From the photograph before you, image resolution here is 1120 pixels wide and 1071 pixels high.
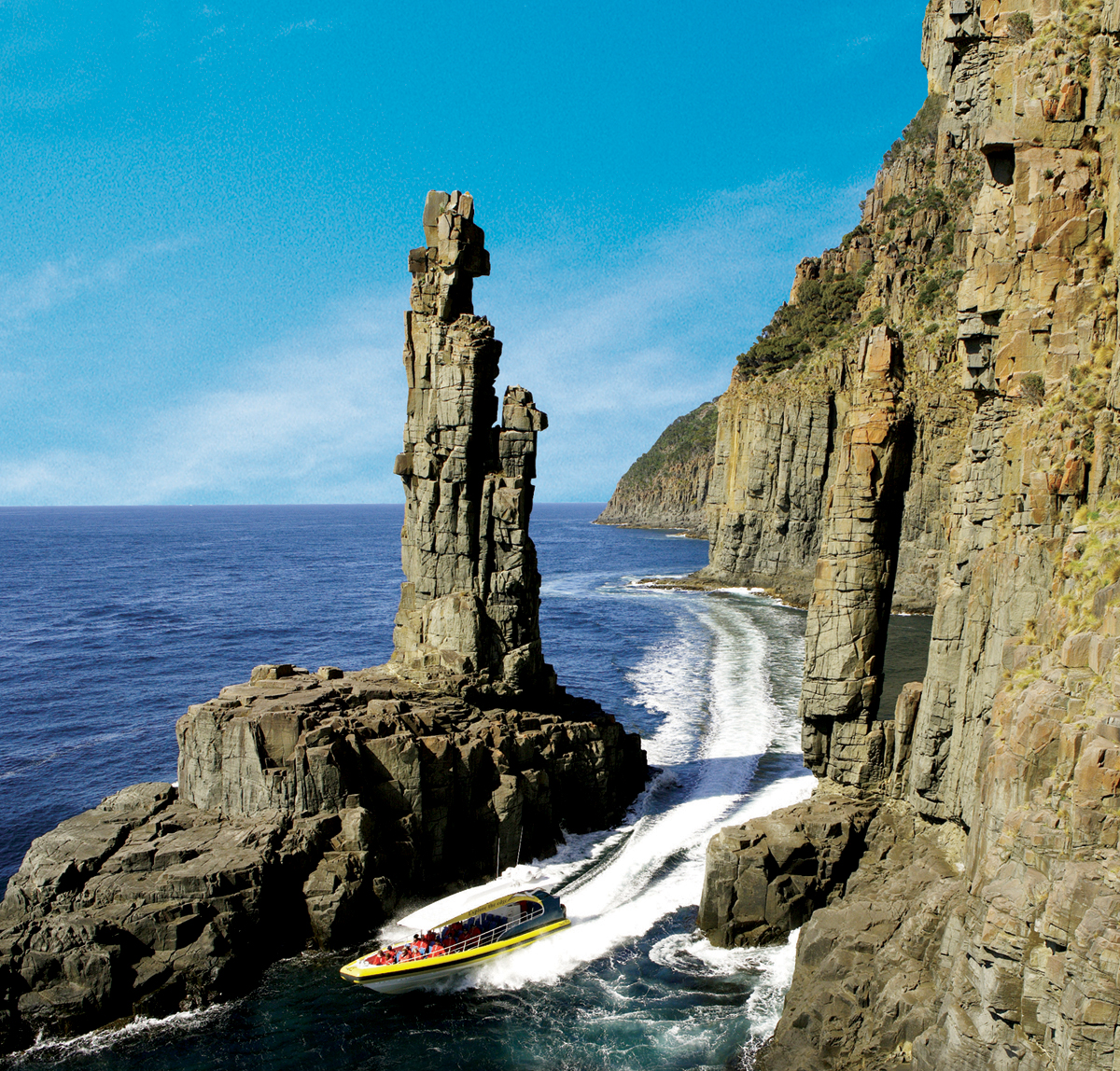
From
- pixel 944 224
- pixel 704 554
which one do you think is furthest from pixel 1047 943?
pixel 704 554

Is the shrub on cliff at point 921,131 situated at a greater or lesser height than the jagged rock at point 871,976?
greater

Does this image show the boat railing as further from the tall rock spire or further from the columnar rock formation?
the tall rock spire

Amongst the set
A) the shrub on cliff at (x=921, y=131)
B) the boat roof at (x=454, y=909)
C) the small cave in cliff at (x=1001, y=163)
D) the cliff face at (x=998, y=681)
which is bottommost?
the boat roof at (x=454, y=909)

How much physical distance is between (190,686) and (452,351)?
3363 cm

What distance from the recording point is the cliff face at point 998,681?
14297mm

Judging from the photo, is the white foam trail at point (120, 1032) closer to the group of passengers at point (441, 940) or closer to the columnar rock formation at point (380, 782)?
the columnar rock formation at point (380, 782)

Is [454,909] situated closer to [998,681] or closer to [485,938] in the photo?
[485,938]

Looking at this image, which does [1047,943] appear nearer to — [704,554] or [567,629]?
[567,629]

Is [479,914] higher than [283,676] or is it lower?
lower

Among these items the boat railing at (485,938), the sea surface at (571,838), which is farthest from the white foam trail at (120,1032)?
the boat railing at (485,938)

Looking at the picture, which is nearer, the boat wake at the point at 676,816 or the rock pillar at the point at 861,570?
the boat wake at the point at 676,816

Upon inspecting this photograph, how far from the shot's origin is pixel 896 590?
8806cm

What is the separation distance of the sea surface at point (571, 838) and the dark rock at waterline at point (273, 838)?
1.11m

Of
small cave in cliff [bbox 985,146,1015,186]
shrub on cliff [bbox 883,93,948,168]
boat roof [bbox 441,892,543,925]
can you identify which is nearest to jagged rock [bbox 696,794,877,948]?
boat roof [bbox 441,892,543,925]
